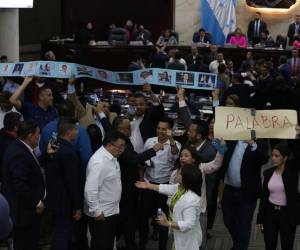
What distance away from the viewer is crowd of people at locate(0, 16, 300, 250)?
677 cm

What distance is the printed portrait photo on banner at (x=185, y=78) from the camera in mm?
10492

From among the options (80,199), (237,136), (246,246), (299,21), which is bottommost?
(246,246)

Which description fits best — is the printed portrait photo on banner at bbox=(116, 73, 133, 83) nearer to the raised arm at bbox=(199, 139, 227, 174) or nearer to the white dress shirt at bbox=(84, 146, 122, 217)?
the raised arm at bbox=(199, 139, 227, 174)

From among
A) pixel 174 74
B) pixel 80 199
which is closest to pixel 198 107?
pixel 174 74

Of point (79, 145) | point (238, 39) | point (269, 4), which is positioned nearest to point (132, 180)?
point (79, 145)

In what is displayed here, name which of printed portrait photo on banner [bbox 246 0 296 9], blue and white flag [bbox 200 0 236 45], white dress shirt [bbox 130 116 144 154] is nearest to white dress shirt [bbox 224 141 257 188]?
white dress shirt [bbox 130 116 144 154]

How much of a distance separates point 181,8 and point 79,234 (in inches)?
688

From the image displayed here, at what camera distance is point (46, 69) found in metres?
10.3

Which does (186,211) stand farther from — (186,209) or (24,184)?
(24,184)

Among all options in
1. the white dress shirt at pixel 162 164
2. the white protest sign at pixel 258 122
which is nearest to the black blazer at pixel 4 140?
the white dress shirt at pixel 162 164

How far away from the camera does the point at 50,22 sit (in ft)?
85.8

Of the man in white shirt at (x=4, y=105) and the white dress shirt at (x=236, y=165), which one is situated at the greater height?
the man in white shirt at (x=4, y=105)

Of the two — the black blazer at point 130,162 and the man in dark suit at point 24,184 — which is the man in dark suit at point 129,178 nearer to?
the black blazer at point 130,162

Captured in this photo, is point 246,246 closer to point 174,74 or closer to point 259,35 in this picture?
point 174,74
